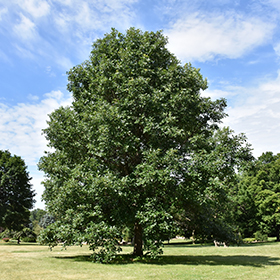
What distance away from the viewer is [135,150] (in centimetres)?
1655

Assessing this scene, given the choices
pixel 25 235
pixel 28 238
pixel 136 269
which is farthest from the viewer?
pixel 28 238

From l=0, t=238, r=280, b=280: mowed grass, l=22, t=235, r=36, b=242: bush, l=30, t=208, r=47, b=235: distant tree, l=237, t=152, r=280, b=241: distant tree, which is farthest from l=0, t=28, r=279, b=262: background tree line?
l=30, t=208, r=47, b=235: distant tree

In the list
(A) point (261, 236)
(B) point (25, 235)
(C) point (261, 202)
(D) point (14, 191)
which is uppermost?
(D) point (14, 191)

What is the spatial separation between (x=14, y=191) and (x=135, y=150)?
42.3 m

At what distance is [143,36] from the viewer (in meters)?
19.5

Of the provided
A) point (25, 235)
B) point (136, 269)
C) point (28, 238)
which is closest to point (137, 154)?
point (136, 269)

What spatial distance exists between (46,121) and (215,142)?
1304cm

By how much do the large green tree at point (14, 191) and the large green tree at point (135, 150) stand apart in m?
34.2

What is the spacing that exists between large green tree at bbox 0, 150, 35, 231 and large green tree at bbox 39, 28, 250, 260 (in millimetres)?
34199

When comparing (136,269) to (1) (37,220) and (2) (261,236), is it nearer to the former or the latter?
(2) (261,236)

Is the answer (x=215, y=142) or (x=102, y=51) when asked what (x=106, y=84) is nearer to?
(x=102, y=51)

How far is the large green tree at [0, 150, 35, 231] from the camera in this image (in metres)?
48.1

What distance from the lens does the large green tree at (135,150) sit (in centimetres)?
1498

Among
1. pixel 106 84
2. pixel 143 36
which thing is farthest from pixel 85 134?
pixel 143 36
